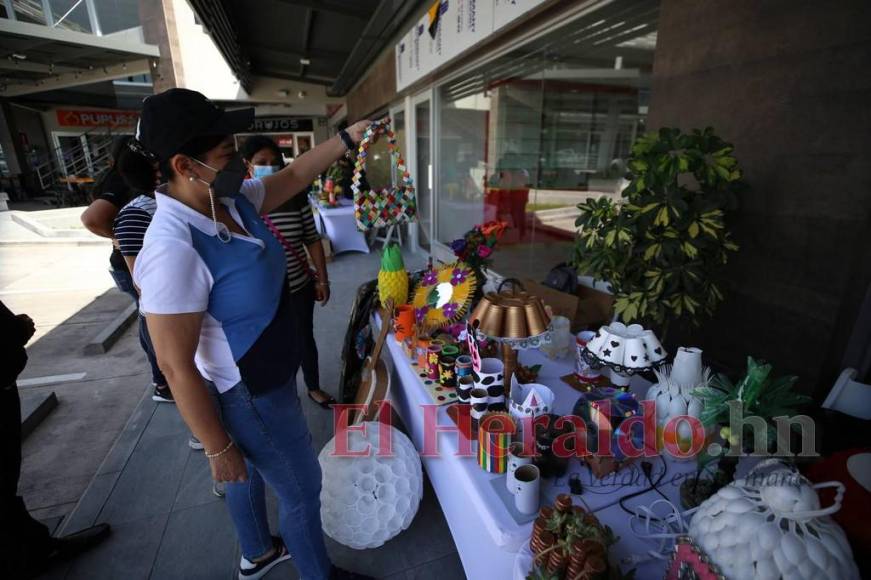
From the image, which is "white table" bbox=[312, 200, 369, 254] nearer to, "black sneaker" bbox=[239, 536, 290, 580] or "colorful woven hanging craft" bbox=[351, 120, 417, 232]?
"colorful woven hanging craft" bbox=[351, 120, 417, 232]

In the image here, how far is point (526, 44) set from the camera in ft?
9.87

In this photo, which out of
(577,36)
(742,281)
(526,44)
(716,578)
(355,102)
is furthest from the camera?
(355,102)

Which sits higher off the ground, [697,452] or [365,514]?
[697,452]

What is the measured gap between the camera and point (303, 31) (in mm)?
6320

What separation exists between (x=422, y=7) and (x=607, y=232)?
13.9 ft

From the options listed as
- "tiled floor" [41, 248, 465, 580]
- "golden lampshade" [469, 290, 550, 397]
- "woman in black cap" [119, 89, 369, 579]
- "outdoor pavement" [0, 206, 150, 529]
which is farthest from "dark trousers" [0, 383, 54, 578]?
"golden lampshade" [469, 290, 550, 397]

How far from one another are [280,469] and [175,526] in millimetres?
987

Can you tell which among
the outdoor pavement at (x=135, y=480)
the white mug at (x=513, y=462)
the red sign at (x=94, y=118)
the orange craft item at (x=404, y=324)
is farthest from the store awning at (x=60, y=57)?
the white mug at (x=513, y=462)

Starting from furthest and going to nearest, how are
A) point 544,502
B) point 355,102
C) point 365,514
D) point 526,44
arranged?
point 355,102, point 526,44, point 365,514, point 544,502

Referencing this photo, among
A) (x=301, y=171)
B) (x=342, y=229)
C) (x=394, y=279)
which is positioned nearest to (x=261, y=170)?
(x=301, y=171)

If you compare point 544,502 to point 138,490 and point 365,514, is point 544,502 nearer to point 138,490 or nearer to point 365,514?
point 365,514

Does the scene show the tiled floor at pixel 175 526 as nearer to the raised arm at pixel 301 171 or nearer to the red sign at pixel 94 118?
the raised arm at pixel 301 171

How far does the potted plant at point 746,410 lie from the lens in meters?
0.82

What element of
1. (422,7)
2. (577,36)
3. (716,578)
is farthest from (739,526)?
(422,7)
